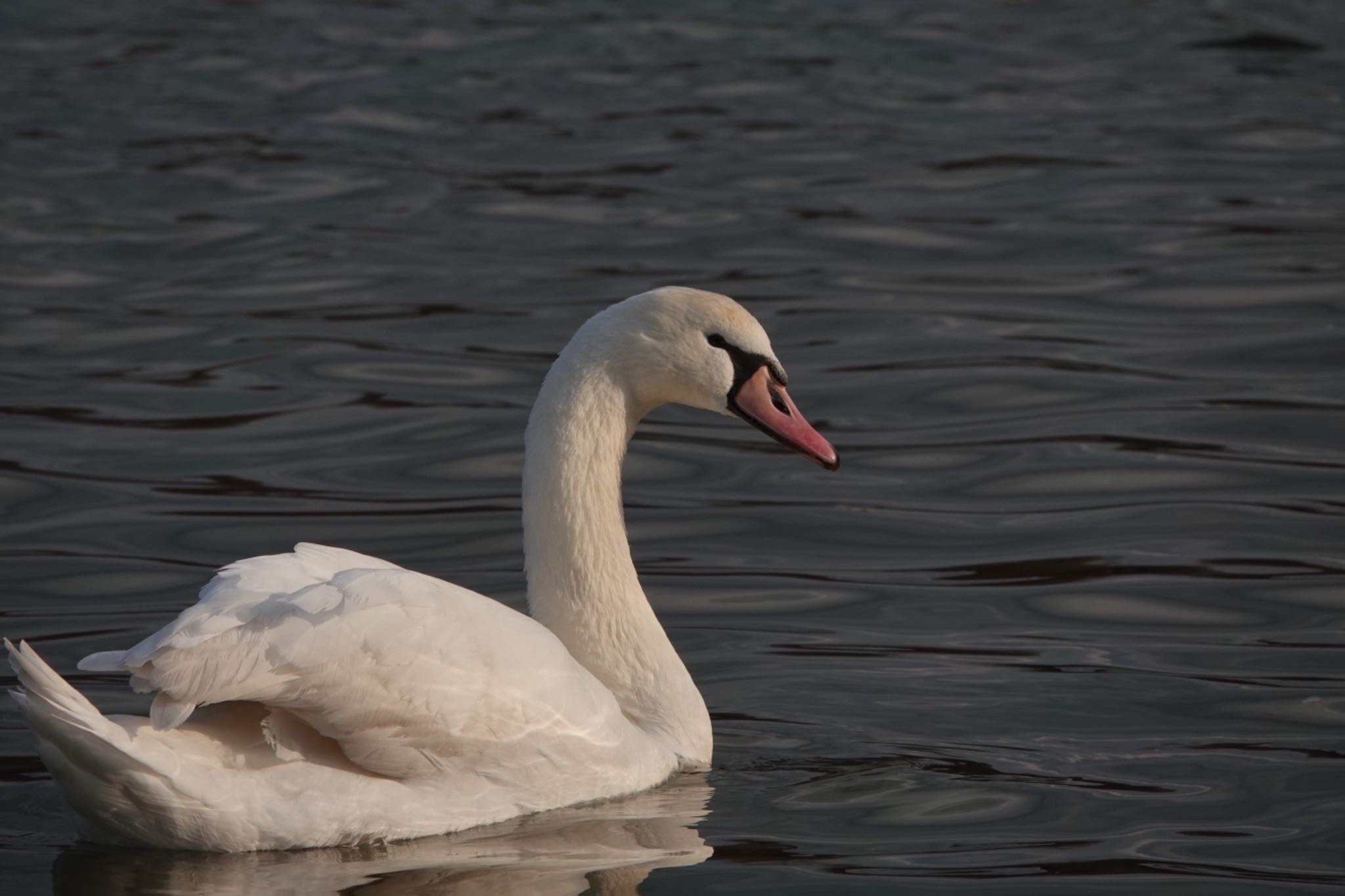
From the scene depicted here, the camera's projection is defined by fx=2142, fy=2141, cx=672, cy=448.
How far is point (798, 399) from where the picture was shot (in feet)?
35.7

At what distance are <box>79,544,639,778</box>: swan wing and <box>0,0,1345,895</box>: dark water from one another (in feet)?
0.87

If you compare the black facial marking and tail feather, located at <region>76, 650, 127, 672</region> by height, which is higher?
the black facial marking

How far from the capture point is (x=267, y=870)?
5285 mm

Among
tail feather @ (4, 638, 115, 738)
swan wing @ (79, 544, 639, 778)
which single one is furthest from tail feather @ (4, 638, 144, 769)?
swan wing @ (79, 544, 639, 778)

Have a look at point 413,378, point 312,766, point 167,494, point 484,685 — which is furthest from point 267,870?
point 413,378

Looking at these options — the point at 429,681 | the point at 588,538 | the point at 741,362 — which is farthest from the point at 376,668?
the point at 741,362

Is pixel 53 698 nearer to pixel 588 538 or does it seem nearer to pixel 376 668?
pixel 376 668

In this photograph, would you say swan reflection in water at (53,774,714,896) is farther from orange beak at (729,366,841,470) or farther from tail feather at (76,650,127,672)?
orange beak at (729,366,841,470)

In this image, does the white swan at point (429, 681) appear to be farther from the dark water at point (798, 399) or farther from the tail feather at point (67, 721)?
the dark water at point (798, 399)

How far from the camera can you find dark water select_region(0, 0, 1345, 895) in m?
5.91

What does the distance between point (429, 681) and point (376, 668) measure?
0.16 metres

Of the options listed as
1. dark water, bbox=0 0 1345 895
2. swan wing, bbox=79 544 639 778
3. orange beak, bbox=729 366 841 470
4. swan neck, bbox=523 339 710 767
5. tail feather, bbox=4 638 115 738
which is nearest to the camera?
tail feather, bbox=4 638 115 738

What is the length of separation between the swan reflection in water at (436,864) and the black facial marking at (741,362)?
1.45 m

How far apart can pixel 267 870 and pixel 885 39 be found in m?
17.3
